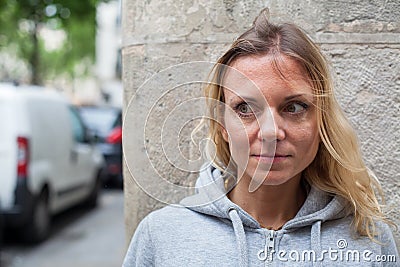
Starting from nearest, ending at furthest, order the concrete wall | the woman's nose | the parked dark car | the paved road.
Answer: the woman's nose
the concrete wall
the paved road
the parked dark car

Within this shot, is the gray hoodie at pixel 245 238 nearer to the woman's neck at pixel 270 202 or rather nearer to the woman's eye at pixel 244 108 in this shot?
the woman's neck at pixel 270 202

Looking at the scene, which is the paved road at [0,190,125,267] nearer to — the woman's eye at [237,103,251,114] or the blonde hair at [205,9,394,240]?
the blonde hair at [205,9,394,240]

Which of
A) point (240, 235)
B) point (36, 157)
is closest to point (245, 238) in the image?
point (240, 235)

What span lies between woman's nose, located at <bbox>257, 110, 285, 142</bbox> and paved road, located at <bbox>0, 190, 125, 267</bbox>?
4402mm

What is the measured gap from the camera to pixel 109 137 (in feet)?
41.6

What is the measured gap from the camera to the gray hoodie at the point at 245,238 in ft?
5.66

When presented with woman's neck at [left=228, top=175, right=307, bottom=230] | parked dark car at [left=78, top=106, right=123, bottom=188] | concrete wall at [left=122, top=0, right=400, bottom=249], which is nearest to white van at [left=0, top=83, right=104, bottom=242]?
parked dark car at [left=78, top=106, right=123, bottom=188]

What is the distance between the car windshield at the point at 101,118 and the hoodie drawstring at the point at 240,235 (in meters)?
11.2

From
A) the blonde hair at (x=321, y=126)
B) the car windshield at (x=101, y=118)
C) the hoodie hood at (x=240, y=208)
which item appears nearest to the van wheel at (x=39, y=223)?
the car windshield at (x=101, y=118)

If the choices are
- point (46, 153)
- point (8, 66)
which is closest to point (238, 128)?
point (46, 153)

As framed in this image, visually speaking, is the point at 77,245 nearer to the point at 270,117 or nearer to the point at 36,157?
the point at 36,157

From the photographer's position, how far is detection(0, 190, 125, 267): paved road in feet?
23.5

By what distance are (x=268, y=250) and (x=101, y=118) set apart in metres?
11.7

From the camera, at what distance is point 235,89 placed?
1669mm
